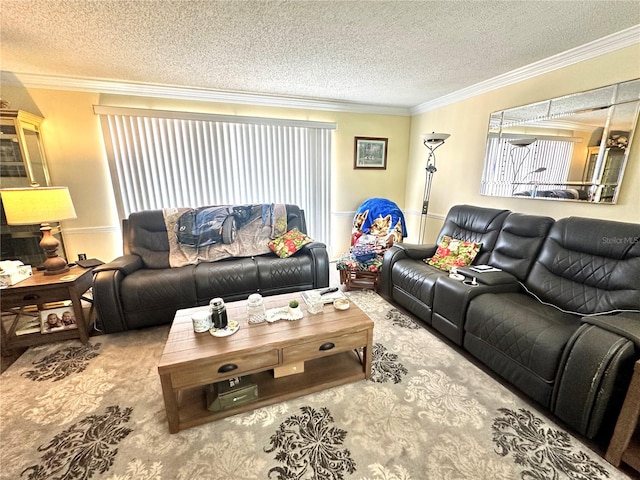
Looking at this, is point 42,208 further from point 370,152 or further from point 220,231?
point 370,152

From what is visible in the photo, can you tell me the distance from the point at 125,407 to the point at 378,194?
3.88 m

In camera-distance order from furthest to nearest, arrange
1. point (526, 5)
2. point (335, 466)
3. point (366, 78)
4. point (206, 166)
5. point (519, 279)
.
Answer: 1. point (206, 166)
2. point (366, 78)
3. point (519, 279)
4. point (526, 5)
5. point (335, 466)

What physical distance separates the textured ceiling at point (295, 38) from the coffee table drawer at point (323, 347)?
79.8 inches

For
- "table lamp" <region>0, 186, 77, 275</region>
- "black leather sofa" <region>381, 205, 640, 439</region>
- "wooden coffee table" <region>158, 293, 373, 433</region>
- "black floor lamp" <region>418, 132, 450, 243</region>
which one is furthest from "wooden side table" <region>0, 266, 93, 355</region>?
"black floor lamp" <region>418, 132, 450, 243</region>

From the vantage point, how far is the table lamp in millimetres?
2043

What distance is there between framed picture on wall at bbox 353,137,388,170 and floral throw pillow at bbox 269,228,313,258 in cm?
168

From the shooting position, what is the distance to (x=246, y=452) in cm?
136

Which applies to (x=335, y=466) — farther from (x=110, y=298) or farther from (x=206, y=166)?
(x=206, y=166)

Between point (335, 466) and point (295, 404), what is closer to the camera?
point (335, 466)

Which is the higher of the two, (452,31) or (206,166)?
(452,31)

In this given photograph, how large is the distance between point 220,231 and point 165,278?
2.58ft

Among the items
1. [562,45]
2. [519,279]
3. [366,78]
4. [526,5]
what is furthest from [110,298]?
[562,45]

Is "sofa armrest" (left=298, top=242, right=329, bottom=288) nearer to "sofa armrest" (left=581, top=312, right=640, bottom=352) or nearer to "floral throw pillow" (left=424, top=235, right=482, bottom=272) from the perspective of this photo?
"floral throw pillow" (left=424, top=235, right=482, bottom=272)

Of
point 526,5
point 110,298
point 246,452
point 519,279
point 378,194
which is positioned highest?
point 526,5
